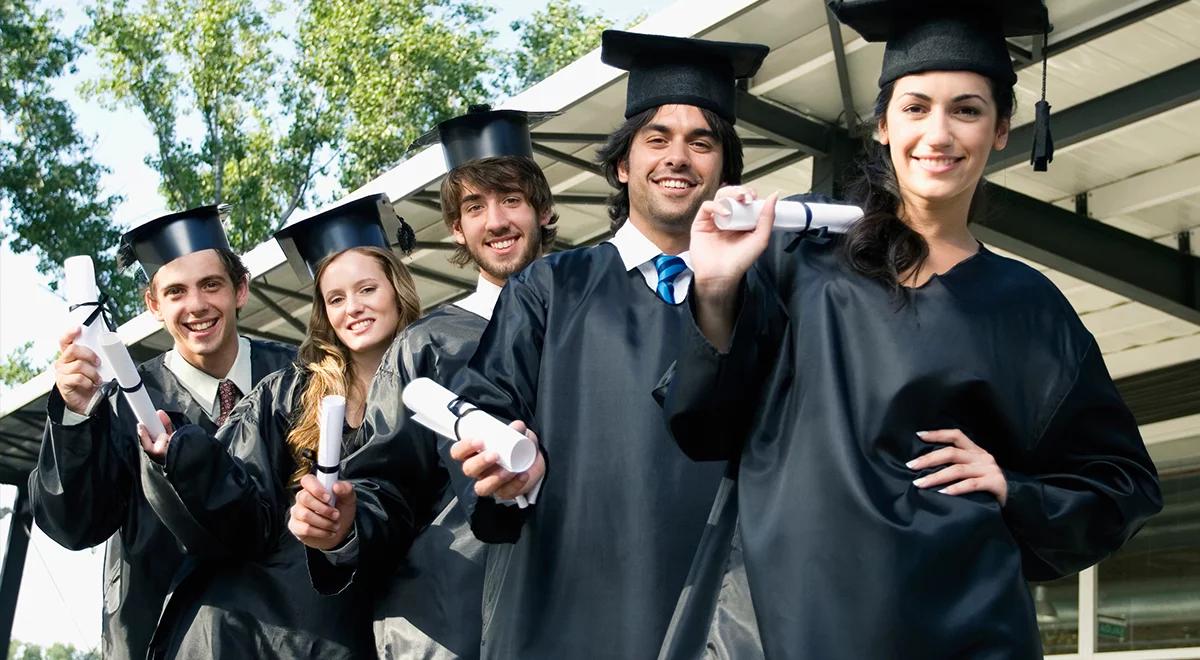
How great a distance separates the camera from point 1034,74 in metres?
9.12

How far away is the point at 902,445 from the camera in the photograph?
9.07ft

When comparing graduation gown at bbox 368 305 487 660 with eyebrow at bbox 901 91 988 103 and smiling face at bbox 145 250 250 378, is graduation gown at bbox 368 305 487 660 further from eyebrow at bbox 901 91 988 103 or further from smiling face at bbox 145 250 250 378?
eyebrow at bbox 901 91 988 103

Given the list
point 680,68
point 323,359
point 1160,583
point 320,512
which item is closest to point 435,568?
point 320,512

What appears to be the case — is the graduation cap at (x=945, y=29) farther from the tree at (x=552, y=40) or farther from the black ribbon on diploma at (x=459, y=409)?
the tree at (x=552, y=40)

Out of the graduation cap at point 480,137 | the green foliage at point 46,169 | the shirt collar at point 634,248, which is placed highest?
the green foliage at point 46,169

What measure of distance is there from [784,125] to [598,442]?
255 inches

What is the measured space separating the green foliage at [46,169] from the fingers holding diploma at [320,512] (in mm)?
25628

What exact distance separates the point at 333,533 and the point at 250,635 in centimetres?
88

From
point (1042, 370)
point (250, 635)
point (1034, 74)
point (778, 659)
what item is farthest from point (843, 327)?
point (1034, 74)

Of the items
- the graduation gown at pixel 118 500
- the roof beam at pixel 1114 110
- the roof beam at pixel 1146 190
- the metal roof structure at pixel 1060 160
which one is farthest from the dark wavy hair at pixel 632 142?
the roof beam at pixel 1146 190

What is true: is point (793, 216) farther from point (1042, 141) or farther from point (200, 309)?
point (200, 309)

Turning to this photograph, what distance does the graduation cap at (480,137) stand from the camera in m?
5.08

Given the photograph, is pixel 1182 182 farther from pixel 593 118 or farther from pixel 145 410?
pixel 145 410

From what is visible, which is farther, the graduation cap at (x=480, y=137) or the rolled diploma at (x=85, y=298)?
the graduation cap at (x=480, y=137)
